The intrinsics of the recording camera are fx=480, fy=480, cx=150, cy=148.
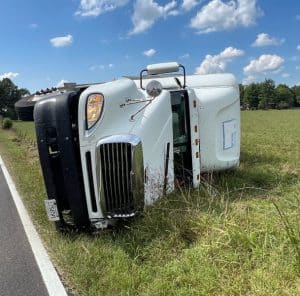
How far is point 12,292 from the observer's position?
4289mm

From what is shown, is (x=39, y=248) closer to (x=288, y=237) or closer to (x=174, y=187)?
(x=174, y=187)

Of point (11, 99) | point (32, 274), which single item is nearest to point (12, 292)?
point (32, 274)

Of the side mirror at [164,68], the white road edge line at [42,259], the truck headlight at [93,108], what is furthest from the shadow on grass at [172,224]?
the side mirror at [164,68]

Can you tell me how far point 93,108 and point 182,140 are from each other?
73.8 inches

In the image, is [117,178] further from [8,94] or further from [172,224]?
[8,94]

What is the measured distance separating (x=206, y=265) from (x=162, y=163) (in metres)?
2.18

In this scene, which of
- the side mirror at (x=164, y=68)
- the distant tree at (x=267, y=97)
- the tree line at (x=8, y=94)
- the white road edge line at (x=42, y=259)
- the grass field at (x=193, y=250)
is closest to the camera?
the grass field at (x=193, y=250)

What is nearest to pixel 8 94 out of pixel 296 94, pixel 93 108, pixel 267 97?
pixel 267 97

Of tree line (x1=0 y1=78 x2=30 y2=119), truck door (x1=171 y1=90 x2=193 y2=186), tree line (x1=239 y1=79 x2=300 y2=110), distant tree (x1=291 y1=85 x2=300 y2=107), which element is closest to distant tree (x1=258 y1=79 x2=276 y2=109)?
tree line (x1=239 y1=79 x2=300 y2=110)

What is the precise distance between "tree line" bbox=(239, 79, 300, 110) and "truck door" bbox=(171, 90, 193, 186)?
420 feet

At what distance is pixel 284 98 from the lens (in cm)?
13625

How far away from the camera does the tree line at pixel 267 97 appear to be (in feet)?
438

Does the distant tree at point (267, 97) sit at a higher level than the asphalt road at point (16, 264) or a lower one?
lower

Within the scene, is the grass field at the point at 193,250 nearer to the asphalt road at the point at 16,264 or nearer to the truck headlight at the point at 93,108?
the asphalt road at the point at 16,264
